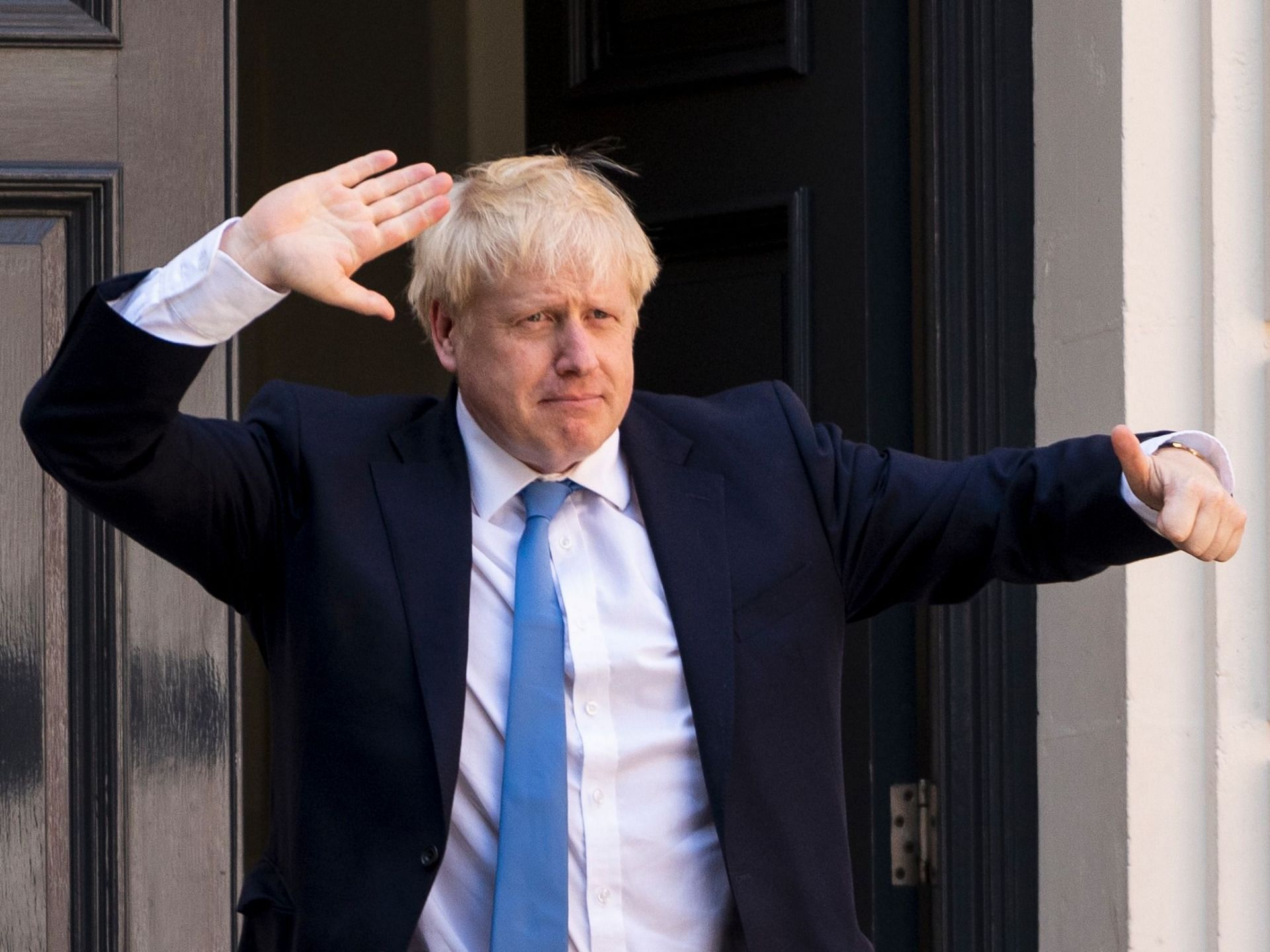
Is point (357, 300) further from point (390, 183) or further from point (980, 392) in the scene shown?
point (980, 392)

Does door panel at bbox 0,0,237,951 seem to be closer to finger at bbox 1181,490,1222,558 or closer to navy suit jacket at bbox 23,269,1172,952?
navy suit jacket at bbox 23,269,1172,952

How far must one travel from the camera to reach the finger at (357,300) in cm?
188

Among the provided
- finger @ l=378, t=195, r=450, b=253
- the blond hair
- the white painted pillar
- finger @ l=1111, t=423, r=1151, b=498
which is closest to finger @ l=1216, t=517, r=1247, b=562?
finger @ l=1111, t=423, r=1151, b=498

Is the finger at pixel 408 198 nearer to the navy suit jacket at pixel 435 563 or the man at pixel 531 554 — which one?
the man at pixel 531 554

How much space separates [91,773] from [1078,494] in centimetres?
141

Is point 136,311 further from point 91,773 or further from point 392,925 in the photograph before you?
point 91,773

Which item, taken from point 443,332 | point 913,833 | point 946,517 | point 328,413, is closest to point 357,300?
point 328,413

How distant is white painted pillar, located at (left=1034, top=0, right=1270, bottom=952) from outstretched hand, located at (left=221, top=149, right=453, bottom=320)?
3.99 ft

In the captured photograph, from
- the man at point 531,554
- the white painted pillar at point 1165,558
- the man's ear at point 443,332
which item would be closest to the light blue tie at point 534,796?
the man at point 531,554

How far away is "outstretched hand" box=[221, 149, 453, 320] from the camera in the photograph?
1.89 meters

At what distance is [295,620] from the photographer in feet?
6.97

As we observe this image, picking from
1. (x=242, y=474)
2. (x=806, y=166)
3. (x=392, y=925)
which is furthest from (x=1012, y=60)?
(x=392, y=925)

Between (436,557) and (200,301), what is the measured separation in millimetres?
417

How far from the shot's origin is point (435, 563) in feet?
7.00
